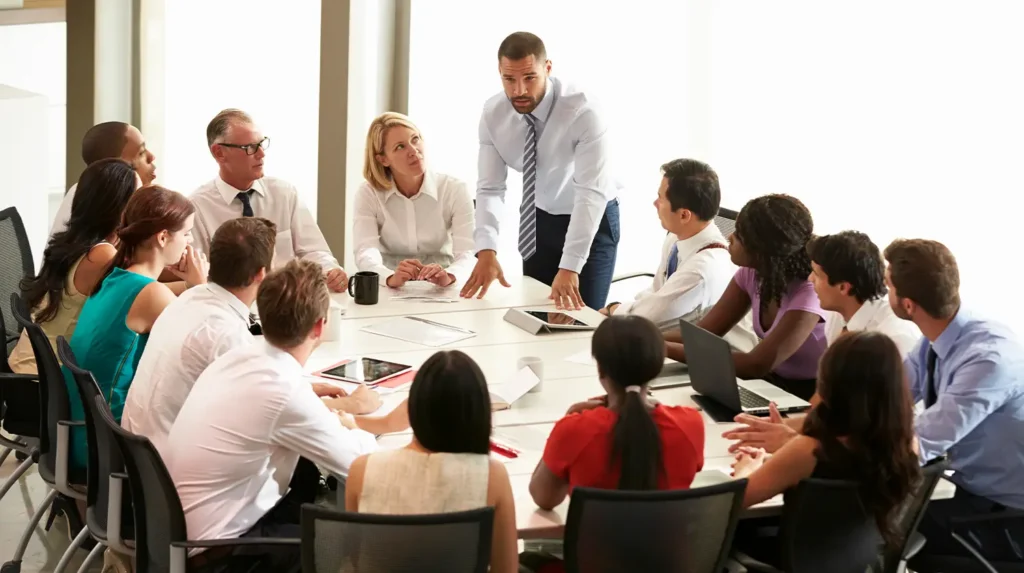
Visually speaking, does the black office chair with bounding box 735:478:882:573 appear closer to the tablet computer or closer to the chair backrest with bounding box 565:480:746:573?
the chair backrest with bounding box 565:480:746:573

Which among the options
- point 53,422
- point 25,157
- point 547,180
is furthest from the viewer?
point 25,157

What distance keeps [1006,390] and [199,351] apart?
201 centimetres

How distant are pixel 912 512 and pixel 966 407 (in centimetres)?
43

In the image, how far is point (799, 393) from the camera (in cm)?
378

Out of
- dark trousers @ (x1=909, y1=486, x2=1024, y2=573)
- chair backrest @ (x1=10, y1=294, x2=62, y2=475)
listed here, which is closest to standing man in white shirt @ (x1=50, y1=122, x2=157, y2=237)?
chair backrest @ (x1=10, y1=294, x2=62, y2=475)

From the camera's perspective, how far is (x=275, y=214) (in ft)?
15.5

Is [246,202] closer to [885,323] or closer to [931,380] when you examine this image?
[885,323]

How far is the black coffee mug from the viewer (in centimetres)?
423

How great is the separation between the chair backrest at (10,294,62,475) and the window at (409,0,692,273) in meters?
3.62

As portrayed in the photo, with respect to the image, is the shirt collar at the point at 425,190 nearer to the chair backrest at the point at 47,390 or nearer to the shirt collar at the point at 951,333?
the chair backrest at the point at 47,390

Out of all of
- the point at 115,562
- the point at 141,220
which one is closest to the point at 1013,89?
the point at 141,220

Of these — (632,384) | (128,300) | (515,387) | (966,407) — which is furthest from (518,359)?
(966,407)

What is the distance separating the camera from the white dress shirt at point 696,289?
13.2 feet

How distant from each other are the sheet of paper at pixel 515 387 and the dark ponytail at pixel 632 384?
2.29 feet
